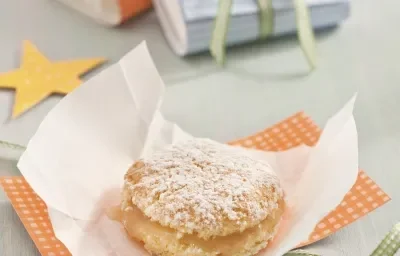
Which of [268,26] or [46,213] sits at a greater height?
[268,26]

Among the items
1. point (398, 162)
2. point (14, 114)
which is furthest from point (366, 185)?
point (14, 114)

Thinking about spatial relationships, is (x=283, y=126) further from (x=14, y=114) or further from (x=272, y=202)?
(x=14, y=114)

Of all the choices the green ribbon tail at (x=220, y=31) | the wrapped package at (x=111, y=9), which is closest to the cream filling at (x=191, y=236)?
the green ribbon tail at (x=220, y=31)

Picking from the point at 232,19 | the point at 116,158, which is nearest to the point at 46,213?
the point at 116,158

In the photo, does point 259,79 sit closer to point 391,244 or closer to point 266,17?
point 266,17

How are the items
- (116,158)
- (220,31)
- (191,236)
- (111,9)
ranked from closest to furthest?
(191,236) → (116,158) → (220,31) → (111,9)
